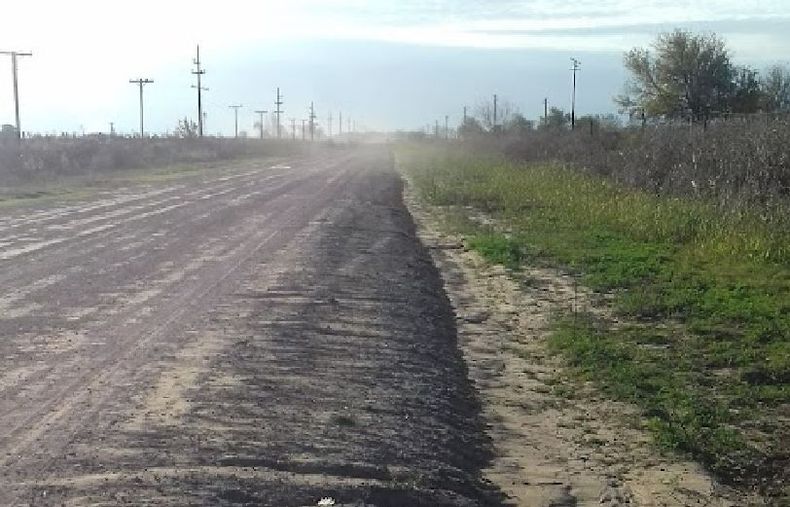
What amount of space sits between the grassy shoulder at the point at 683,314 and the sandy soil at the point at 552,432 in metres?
0.24

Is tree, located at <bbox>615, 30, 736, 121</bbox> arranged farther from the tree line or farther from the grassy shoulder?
the grassy shoulder

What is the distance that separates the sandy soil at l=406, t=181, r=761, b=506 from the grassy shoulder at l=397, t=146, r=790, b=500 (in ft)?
0.77

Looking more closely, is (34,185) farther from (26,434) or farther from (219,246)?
(26,434)

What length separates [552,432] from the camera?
6945 millimetres

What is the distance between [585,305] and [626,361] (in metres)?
2.78

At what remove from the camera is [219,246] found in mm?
16062

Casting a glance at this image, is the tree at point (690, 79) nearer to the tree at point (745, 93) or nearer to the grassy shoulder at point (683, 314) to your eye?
the tree at point (745, 93)

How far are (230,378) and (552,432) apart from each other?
2.53 m

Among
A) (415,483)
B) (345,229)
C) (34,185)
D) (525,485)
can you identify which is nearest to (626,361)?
(525,485)

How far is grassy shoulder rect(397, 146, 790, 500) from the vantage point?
6902 mm

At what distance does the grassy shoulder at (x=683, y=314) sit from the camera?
6902 millimetres

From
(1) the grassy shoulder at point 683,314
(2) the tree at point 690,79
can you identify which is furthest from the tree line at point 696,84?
(1) the grassy shoulder at point 683,314

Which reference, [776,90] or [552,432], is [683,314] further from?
[776,90]

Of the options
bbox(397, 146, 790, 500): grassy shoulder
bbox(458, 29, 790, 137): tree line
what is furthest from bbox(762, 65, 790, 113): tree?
bbox(397, 146, 790, 500): grassy shoulder
